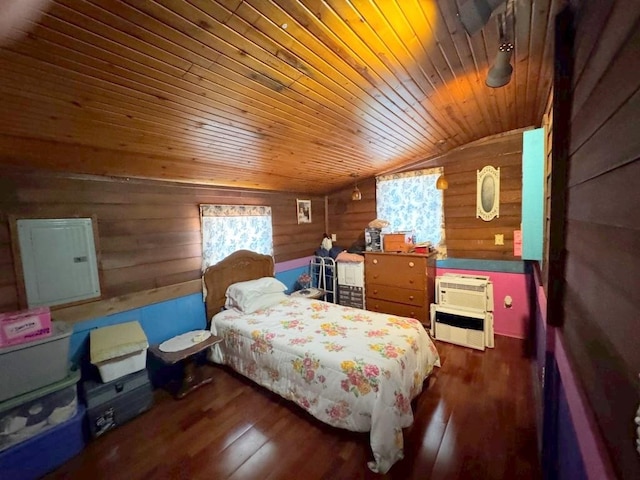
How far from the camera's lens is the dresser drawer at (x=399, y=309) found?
11.1 feet

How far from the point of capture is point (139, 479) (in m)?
1.60

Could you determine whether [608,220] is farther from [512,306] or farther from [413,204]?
[413,204]

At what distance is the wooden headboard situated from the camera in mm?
2943

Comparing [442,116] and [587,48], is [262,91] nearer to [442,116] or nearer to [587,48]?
[587,48]

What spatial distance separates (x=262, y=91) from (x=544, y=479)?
259 centimetres

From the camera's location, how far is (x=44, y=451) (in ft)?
5.43

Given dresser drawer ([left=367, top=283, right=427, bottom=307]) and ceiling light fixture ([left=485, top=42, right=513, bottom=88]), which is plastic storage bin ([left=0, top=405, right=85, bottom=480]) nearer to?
dresser drawer ([left=367, top=283, right=427, bottom=307])

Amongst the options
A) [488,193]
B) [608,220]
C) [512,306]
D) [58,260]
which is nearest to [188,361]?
[58,260]

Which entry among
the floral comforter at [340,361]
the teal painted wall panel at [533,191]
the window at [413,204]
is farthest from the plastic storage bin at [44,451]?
the window at [413,204]

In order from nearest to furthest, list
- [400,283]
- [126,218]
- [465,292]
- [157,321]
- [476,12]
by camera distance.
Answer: [476,12], [126,218], [157,321], [465,292], [400,283]

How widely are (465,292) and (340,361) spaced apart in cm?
197

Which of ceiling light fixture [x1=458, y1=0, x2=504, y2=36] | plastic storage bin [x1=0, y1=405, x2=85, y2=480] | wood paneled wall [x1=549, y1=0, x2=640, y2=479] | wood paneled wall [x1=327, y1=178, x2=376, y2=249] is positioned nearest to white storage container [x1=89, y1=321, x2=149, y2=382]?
plastic storage bin [x1=0, y1=405, x2=85, y2=480]

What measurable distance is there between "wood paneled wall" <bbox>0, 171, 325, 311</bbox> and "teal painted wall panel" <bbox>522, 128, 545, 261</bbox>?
284 cm

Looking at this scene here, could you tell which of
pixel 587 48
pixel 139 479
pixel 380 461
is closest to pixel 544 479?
pixel 380 461
